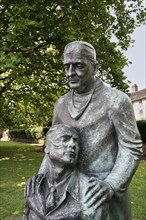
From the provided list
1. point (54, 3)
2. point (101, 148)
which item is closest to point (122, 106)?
point (101, 148)

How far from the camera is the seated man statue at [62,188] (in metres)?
1.87

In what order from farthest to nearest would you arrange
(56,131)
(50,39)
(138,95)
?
(138,95), (50,39), (56,131)

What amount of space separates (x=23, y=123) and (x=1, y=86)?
16.6 feet

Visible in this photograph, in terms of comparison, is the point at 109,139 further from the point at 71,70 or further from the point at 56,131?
the point at 71,70

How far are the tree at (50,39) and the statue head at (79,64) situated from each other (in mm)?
7294

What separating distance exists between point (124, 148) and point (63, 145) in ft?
1.48

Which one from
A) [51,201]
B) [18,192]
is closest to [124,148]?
[51,201]

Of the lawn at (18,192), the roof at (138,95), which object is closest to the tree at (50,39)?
the lawn at (18,192)

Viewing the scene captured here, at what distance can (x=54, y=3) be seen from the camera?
489 inches

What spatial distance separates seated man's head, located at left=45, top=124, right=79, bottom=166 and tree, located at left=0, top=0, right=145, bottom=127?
296 inches

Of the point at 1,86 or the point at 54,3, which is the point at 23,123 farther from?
the point at 54,3

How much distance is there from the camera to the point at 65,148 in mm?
1979

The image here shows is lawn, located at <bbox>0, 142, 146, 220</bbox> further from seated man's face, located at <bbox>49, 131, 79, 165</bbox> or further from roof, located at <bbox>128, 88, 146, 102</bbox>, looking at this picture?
roof, located at <bbox>128, 88, 146, 102</bbox>

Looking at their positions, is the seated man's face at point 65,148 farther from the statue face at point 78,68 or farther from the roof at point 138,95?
the roof at point 138,95
